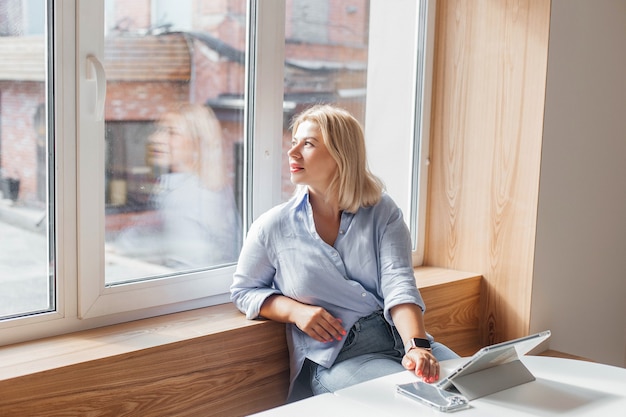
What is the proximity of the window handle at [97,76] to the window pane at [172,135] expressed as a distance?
5 centimetres

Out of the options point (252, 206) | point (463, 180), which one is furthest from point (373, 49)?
point (252, 206)

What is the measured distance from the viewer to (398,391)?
Answer: 1540 millimetres

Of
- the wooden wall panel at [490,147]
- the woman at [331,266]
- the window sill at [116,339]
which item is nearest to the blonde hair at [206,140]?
the woman at [331,266]

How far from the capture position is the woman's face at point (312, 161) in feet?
6.89

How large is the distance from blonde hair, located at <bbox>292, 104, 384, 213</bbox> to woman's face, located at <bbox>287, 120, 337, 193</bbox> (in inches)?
0.6

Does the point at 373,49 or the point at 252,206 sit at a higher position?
the point at 373,49

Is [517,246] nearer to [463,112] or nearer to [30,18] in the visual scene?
[463,112]

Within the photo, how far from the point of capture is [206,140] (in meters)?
2.24

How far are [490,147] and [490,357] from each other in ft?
4.49

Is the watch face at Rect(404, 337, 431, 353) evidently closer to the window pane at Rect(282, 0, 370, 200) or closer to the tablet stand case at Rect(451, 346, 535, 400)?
the tablet stand case at Rect(451, 346, 535, 400)

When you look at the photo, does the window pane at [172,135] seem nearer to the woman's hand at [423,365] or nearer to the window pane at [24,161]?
the window pane at [24,161]

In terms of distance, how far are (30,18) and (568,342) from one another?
2.20 metres

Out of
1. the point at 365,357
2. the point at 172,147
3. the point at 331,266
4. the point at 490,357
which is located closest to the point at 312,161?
the point at 331,266

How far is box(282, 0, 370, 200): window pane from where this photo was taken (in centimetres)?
246
